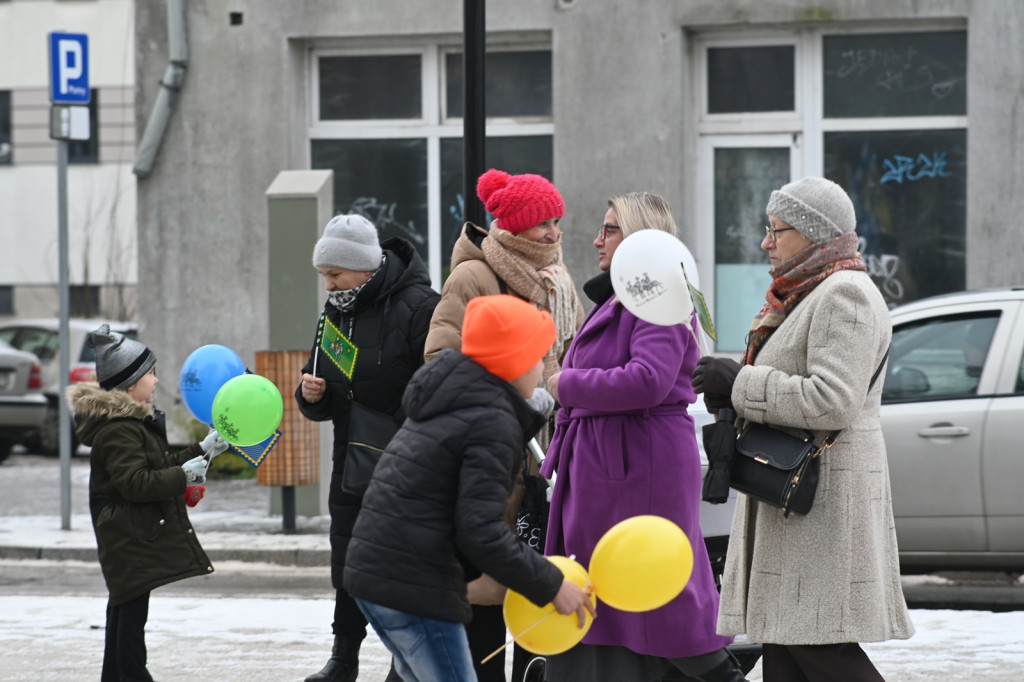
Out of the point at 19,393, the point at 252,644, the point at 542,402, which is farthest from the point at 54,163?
the point at 542,402

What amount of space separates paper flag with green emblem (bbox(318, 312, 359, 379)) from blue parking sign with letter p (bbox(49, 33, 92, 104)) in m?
6.04

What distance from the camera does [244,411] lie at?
221 inches

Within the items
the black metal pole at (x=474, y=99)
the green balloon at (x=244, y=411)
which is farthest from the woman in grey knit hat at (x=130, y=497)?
the black metal pole at (x=474, y=99)

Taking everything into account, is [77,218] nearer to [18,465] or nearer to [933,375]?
[18,465]

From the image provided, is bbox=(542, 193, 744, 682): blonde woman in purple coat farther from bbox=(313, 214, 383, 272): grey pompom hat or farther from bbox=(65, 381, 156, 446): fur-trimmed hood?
bbox=(65, 381, 156, 446): fur-trimmed hood

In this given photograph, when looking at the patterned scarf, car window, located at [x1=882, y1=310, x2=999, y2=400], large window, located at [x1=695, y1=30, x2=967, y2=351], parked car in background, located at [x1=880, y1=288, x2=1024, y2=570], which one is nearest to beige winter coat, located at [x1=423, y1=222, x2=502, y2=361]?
the patterned scarf

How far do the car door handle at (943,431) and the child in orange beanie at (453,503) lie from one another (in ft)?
14.3

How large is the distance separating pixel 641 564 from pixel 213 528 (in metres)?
7.49

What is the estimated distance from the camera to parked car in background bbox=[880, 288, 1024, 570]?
299 inches

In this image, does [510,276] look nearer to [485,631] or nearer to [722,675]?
[485,631]

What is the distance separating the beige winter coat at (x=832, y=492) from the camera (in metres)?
4.12

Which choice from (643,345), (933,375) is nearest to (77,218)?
(933,375)

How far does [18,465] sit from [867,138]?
9830 millimetres

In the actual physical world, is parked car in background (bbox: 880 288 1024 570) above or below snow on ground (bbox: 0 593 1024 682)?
above
